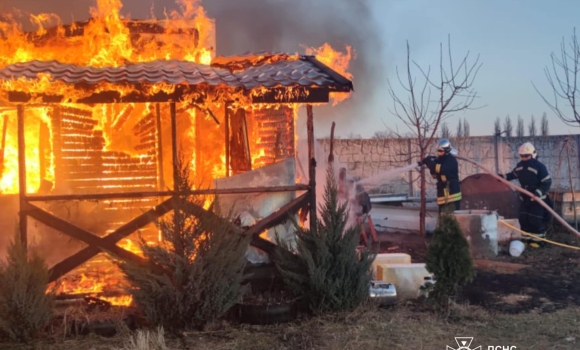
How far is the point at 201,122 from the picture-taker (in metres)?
10.1

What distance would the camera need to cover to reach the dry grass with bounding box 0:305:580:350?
18.0 ft

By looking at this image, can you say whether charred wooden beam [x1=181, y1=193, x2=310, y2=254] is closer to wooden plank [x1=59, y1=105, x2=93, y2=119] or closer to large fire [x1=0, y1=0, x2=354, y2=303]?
large fire [x1=0, y1=0, x2=354, y2=303]

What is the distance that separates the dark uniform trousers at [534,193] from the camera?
36.9 feet

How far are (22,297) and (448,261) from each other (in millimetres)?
4940

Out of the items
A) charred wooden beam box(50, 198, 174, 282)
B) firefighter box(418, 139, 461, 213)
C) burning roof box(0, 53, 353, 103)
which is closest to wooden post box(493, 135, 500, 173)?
firefighter box(418, 139, 461, 213)

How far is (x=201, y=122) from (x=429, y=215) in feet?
19.5

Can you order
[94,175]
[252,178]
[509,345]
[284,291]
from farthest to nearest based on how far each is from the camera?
1. [94,175]
2. [252,178]
3. [284,291]
4. [509,345]

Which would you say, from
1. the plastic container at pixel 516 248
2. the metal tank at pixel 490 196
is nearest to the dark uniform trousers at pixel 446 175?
the metal tank at pixel 490 196

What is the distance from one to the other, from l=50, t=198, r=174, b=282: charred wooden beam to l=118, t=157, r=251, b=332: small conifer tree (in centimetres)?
52

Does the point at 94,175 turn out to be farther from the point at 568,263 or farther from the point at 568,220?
the point at 568,220

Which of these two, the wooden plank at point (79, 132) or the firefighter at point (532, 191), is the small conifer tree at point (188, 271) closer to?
the wooden plank at point (79, 132)

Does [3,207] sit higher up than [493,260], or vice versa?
[3,207]

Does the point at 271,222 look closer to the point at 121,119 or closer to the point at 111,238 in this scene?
the point at 111,238

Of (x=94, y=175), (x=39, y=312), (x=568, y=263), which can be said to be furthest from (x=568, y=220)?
(x=39, y=312)
